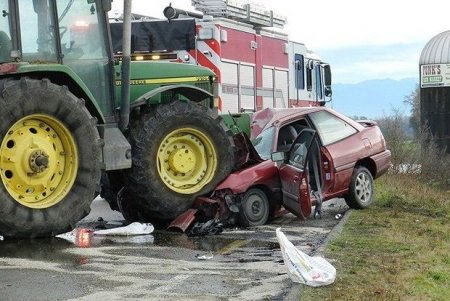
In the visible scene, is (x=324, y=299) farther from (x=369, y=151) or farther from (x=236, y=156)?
(x=369, y=151)

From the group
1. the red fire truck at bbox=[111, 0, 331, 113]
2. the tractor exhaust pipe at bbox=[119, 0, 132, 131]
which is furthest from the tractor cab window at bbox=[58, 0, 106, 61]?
the red fire truck at bbox=[111, 0, 331, 113]

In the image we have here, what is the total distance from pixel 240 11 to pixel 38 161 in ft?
38.0

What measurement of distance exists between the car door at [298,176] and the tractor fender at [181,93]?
4.34 ft

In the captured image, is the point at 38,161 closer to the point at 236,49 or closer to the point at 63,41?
the point at 63,41

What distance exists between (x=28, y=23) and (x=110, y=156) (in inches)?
69.0

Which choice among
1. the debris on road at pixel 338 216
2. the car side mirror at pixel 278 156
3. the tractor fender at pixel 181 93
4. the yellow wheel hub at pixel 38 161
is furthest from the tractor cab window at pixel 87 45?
the debris on road at pixel 338 216

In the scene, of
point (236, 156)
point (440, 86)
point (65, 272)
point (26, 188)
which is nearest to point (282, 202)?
point (236, 156)

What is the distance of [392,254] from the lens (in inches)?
380

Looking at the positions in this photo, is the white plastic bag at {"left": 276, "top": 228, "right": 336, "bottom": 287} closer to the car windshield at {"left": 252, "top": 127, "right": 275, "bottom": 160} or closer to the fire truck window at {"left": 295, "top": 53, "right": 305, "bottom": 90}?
the car windshield at {"left": 252, "top": 127, "right": 275, "bottom": 160}

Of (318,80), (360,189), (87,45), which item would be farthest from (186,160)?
(318,80)

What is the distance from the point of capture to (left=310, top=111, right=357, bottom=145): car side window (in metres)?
13.5

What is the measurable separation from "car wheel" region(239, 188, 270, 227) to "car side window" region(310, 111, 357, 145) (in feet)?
5.52

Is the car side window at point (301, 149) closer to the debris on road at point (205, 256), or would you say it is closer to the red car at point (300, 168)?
the red car at point (300, 168)

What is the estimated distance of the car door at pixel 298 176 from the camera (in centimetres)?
1175
